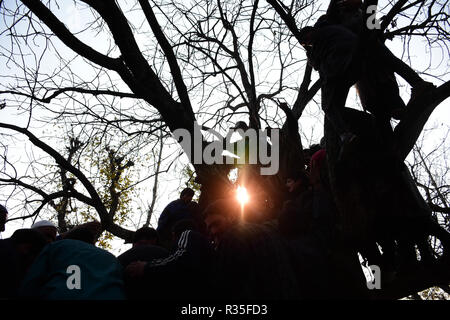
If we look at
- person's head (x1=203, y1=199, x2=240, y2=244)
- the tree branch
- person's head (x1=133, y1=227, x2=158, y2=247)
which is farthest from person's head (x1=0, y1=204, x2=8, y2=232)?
the tree branch

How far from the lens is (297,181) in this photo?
9.98 ft

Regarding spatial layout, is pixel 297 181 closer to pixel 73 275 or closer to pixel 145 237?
pixel 145 237

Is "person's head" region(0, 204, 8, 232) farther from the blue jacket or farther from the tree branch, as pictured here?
the tree branch

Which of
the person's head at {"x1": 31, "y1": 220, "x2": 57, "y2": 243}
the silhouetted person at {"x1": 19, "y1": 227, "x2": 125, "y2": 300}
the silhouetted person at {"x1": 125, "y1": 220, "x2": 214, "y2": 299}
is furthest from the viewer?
the person's head at {"x1": 31, "y1": 220, "x2": 57, "y2": 243}

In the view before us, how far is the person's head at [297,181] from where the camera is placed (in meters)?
3.00

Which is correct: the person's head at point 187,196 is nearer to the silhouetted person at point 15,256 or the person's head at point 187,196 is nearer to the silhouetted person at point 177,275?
the silhouetted person at point 15,256

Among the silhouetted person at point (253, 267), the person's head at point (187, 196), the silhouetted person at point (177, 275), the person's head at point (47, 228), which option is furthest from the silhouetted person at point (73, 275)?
the person's head at point (187, 196)

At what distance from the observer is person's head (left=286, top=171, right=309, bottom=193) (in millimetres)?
2998

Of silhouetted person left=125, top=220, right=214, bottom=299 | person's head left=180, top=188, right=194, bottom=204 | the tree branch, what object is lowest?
silhouetted person left=125, top=220, right=214, bottom=299

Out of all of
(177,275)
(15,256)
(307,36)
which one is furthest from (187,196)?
(307,36)

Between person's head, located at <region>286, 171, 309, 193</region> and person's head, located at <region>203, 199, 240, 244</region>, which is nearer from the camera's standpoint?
person's head, located at <region>203, 199, 240, 244</region>
